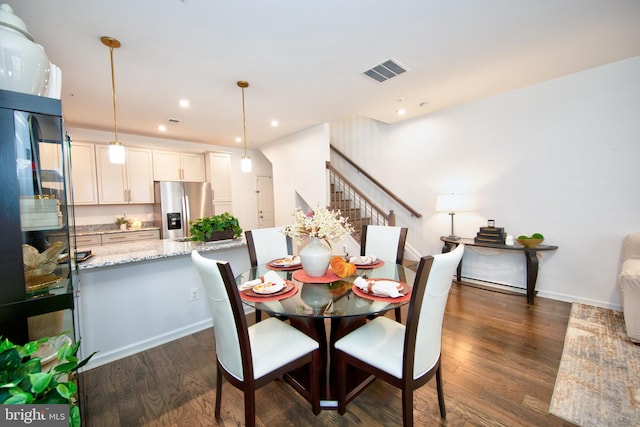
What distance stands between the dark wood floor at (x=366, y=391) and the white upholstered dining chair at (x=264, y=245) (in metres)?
0.89

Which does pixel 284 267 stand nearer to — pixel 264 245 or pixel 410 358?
pixel 264 245

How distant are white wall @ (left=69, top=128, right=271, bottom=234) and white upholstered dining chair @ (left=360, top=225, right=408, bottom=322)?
13.3 feet

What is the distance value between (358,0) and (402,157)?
3.14 meters

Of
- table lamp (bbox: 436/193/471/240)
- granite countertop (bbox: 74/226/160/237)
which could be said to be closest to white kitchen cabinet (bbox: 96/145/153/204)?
granite countertop (bbox: 74/226/160/237)

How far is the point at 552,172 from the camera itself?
3.10 m

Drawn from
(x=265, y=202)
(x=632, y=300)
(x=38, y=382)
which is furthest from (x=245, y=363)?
(x=265, y=202)

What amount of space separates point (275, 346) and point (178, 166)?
4.83 metres

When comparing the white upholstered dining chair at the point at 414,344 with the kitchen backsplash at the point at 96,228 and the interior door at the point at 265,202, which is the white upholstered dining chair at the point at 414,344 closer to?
the kitchen backsplash at the point at 96,228

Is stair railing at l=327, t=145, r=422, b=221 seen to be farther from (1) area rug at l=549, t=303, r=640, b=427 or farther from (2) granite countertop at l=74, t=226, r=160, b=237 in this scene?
(2) granite countertop at l=74, t=226, r=160, b=237

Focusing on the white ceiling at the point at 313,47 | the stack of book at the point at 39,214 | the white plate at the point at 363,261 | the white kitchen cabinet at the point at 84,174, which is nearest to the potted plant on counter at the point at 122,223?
the white kitchen cabinet at the point at 84,174

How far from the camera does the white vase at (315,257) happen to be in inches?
69.1

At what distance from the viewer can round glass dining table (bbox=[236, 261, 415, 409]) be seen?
131cm

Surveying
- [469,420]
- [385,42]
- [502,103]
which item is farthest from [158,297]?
[502,103]

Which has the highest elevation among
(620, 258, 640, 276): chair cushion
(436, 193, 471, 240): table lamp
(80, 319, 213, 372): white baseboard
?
(436, 193, 471, 240): table lamp
